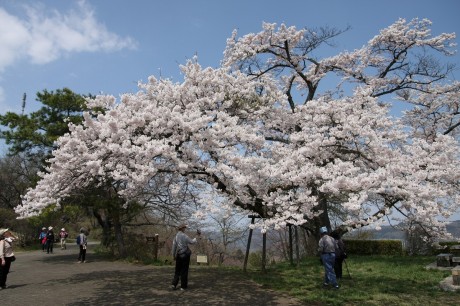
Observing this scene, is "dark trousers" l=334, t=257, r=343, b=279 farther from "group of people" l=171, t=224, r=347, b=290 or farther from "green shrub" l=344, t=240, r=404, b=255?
"green shrub" l=344, t=240, r=404, b=255

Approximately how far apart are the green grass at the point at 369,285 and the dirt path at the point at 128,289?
0.62m

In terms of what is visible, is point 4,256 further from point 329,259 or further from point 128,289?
point 329,259

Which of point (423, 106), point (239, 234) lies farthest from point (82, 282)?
point (423, 106)

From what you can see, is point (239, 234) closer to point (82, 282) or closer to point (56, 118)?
point (56, 118)

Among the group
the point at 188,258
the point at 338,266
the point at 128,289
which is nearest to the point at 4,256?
the point at 128,289

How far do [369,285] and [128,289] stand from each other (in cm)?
606

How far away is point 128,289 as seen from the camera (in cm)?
917

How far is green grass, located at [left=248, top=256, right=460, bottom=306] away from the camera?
764 cm

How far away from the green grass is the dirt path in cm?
62

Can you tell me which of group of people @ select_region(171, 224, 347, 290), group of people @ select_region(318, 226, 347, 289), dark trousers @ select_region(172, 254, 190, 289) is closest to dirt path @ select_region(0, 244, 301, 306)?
dark trousers @ select_region(172, 254, 190, 289)

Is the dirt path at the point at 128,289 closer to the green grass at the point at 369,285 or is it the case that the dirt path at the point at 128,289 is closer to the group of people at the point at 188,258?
the group of people at the point at 188,258

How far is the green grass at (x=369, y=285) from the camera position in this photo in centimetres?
764

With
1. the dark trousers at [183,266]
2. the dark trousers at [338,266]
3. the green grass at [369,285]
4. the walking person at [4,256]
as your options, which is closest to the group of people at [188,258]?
the dark trousers at [183,266]

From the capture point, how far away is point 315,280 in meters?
10.2
